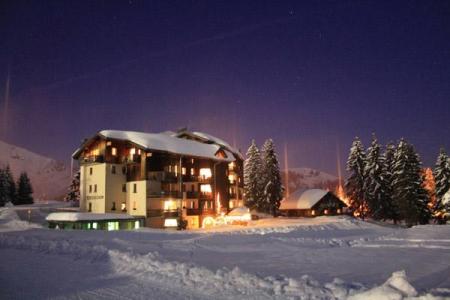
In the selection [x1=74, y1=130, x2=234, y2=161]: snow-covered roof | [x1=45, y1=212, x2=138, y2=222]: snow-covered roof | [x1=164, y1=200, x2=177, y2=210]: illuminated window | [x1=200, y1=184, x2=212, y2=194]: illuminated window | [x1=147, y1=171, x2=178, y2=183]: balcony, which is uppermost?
[x1=74, y1=130, x2=234, y2=161]: snow-covered roof

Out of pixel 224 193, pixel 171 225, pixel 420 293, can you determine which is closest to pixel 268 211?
pixel 224 193

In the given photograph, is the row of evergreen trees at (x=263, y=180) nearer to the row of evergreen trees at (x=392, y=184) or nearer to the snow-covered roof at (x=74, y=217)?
the row of evergreen trees at (x=392, y=184)

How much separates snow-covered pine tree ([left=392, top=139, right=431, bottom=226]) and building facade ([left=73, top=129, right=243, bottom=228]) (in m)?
28.6

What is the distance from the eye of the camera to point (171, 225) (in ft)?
175

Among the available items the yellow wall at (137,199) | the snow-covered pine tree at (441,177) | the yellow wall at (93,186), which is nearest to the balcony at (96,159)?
the yellow wall at (93,186)

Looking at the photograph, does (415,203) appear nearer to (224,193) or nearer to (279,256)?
(224,193)

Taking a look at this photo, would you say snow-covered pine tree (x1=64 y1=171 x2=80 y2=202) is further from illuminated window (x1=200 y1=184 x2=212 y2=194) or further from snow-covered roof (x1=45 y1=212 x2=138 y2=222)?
snow-covered roof (x1=45 y1=212 x2=138 y2=222)

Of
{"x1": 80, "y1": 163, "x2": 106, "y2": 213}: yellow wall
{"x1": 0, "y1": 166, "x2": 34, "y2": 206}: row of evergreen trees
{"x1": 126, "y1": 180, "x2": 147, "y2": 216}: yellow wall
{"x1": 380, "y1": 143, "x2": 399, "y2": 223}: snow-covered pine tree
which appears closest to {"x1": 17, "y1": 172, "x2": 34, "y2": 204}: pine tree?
{"x1": 0, "y1": 166, "x2": 34, "y2": 206}: row of evergreen trees

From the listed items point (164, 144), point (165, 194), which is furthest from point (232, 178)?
point (165, 194)

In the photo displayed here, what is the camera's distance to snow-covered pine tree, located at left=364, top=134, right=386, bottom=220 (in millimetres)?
64562

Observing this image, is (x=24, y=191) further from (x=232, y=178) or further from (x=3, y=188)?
(x=232, y=178)

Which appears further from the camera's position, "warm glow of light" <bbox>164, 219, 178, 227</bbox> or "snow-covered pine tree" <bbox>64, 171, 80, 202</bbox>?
"snow-covered pine tree" <bbox>64, 171, 80, 202</bbox>

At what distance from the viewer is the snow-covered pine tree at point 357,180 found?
68.7 metres

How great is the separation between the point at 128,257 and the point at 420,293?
11485mm
